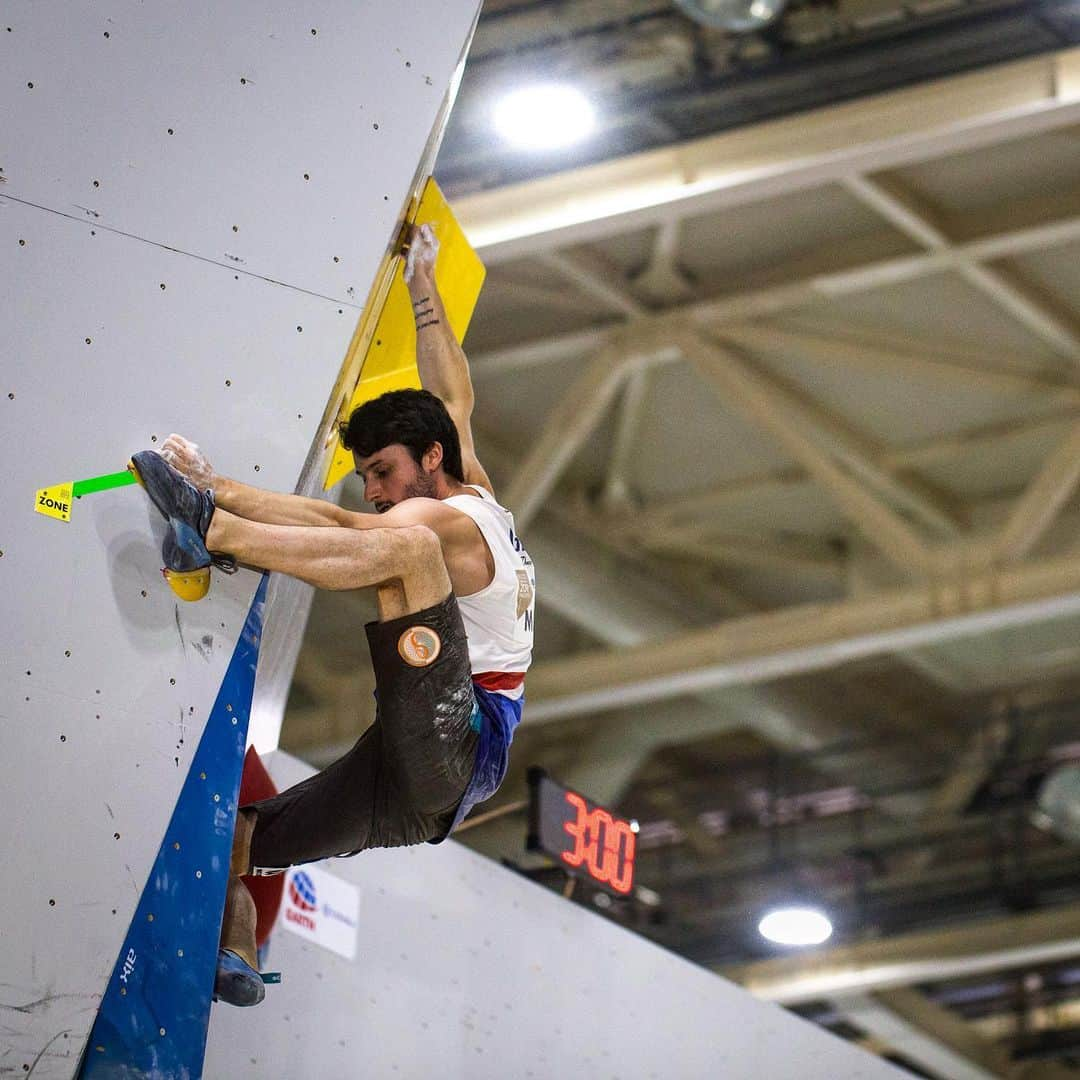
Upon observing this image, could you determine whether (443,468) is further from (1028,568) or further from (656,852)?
(656,852)

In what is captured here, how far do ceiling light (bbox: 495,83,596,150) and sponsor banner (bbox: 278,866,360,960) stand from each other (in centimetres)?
472

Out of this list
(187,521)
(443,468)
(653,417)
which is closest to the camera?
(187,521)

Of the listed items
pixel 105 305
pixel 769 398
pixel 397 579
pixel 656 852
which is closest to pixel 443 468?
pixel 397 579

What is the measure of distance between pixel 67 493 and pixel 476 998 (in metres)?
4.26

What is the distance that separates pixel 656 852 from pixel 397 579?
1541 centimetres

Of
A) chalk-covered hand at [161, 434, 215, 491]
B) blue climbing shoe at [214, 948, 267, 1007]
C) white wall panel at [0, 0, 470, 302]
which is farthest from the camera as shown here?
blue climbing shoe at [214, 948, 267, 1007]

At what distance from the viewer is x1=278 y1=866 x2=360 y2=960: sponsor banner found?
303 inches

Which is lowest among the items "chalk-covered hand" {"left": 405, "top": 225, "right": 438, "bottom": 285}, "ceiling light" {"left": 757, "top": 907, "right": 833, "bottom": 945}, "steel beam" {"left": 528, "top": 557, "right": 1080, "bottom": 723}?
"chalk-covered hand" {"left": 405, "top": 225, "right": 438, "bottom": 285}

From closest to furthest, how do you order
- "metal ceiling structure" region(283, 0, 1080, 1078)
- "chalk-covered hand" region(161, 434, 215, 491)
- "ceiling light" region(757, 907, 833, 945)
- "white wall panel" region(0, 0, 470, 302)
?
"chalk-covered hand" region(161, 434, 215, 491)
"white wall panel" region(0, 0, 470, 302)
"metal ceiling structure" region(283, 0, 1080, 1078)
"ceiling light" region(757, 907, 833, 945)

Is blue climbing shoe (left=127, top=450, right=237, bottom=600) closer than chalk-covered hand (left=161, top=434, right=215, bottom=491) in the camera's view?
Yes

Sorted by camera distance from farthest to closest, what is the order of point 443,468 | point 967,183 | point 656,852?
point 656,852
point 967,183
point 443,468

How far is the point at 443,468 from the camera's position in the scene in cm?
551

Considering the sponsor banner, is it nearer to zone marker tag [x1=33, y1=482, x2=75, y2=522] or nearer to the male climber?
the male climber

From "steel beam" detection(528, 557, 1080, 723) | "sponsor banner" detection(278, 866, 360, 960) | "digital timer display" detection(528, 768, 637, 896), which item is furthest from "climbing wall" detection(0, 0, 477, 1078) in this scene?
"steel beam" detection(528, 557, 1080, 723)
